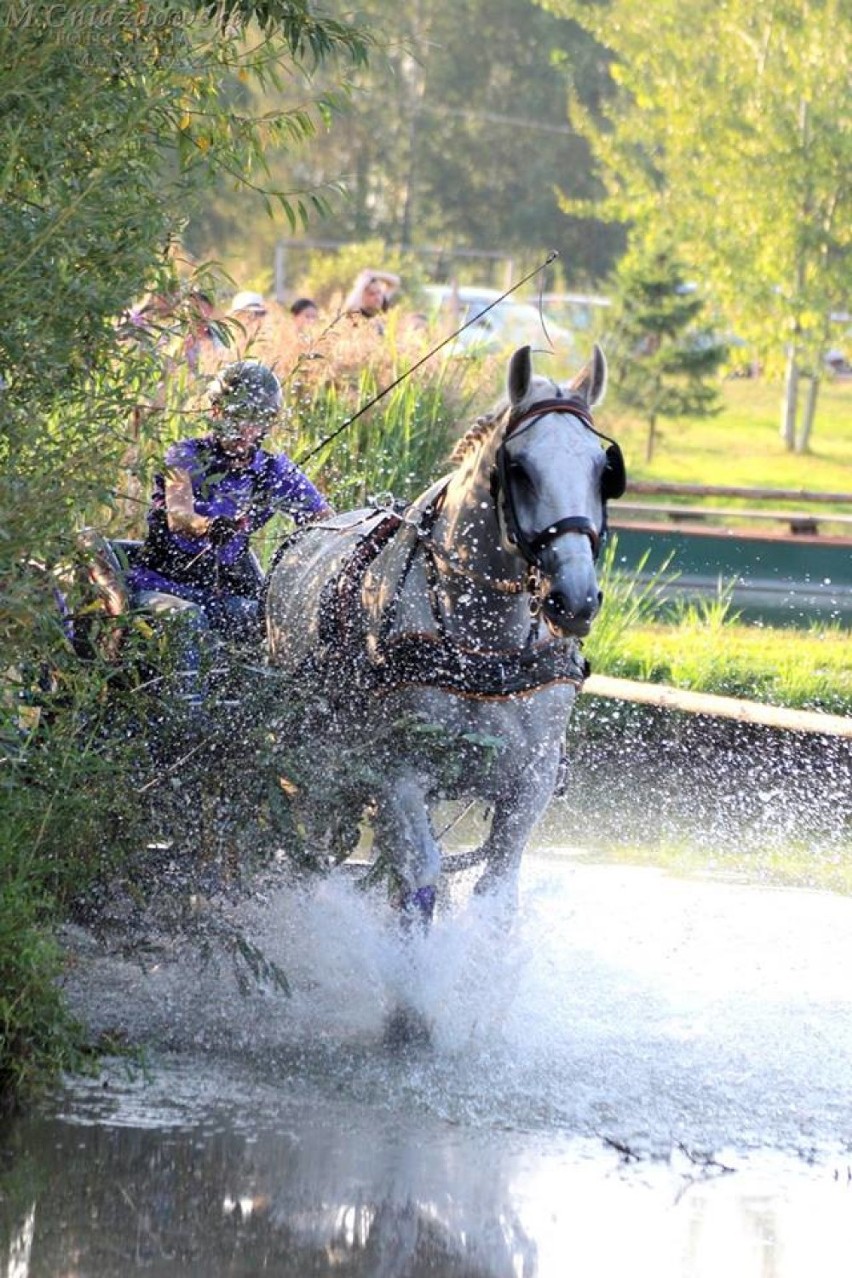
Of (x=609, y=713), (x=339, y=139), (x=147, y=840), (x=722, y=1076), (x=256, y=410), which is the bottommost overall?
(x=339, y=139)

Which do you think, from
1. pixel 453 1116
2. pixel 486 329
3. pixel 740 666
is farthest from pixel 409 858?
pixel 486 329

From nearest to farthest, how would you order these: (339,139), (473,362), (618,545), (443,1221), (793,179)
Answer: (443,1221) → (473,362) → (618,545) → (793,179) → (339,139)

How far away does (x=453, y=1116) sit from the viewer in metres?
5.47

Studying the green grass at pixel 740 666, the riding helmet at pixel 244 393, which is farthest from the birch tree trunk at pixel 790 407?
the riding helmet at pixel 244 393

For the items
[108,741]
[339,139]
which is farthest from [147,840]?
[339,139]

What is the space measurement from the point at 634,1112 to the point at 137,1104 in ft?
4.00

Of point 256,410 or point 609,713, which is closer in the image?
point 256,410

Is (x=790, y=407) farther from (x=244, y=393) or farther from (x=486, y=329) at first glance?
(x=244, y=393)

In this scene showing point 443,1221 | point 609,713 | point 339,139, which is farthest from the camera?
point 339,139

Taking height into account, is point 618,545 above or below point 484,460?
below

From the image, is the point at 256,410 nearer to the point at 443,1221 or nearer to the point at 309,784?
the point at 309,784

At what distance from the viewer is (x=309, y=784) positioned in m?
5.99

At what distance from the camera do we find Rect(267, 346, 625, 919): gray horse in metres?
5.82

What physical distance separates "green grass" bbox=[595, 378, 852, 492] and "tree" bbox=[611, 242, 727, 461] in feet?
1.47
